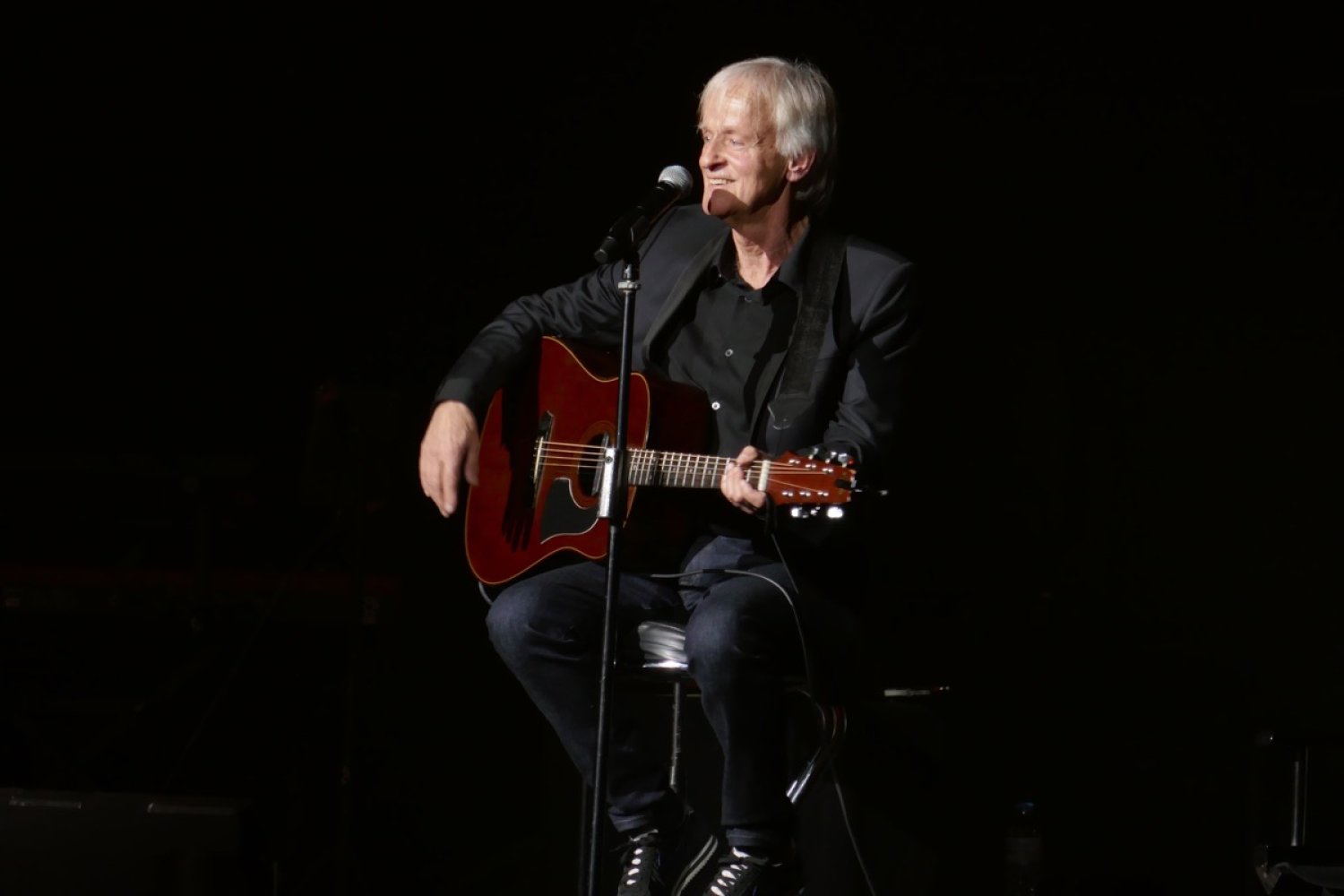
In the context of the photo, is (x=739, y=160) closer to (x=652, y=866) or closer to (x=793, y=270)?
(x=793, y=270)

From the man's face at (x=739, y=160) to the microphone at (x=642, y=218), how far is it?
20.3 inches

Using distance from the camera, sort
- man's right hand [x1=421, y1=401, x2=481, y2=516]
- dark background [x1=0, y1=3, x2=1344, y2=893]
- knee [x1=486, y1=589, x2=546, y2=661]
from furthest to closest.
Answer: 1. dark background [x1=0, y1=3, x2=1344, y2=893]
2. man's right hand [x1=421, y1=401, x2=481, y2=516]
3. knee [x1=486, y1=589, x2=546, y2=661]

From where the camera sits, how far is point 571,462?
3.18 meters

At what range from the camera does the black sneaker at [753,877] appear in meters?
2.66

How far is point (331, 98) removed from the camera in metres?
5.09

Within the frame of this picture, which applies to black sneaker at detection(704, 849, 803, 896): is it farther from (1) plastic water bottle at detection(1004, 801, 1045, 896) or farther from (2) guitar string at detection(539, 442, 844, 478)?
(1) plastic water bottle at detection(1004, 801, 1045, 896)

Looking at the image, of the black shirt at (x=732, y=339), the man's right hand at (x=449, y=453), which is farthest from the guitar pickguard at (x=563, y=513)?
the black shirt at (x=732, y=339)

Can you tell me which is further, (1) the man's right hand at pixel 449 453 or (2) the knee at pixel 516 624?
(1) the man's right hand at pixel 449 453

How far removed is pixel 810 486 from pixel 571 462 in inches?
26.0

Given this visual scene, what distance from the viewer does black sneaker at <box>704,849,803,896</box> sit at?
266cm

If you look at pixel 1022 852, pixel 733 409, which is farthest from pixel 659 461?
pixel 1022 852

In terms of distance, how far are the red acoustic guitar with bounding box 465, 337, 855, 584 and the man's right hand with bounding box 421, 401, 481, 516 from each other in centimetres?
12

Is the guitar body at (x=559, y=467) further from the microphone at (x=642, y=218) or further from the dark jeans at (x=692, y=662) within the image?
the microphone at (x=642, y=218)

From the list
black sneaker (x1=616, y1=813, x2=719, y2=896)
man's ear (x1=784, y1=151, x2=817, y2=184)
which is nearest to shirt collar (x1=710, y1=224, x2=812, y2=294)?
man's ear (x1=784, y1=151, x2=817, y2=184)
